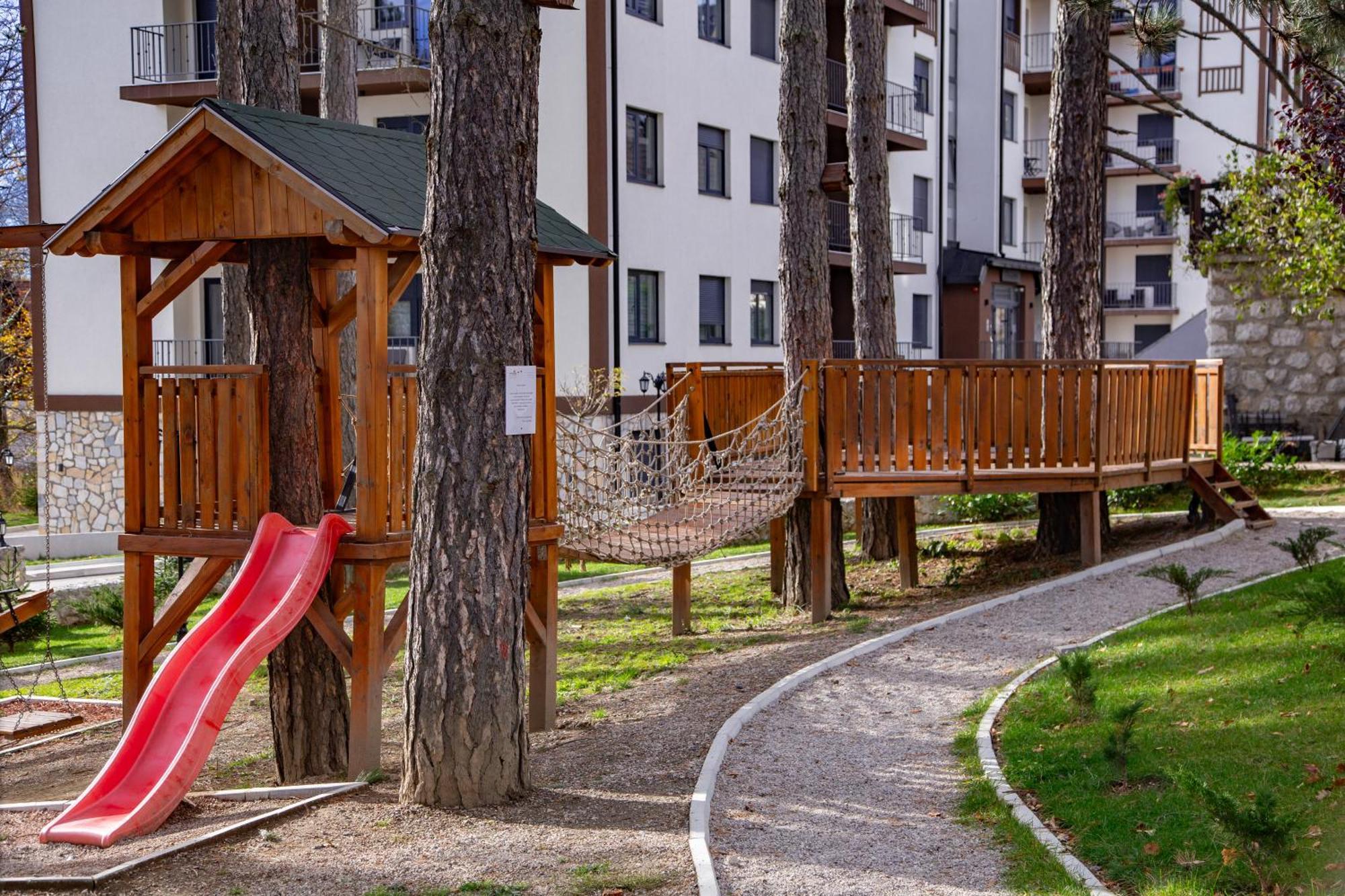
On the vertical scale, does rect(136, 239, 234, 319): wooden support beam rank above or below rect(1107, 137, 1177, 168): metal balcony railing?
below

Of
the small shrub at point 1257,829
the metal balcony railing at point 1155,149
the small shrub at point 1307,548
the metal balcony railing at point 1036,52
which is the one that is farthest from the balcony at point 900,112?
the small shrub at point 1257,829

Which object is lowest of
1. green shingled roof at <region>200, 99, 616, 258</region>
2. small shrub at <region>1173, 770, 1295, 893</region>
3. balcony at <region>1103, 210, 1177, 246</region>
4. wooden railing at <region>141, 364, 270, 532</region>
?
small shrub at <region>1173, 770, 1295, 893</region>

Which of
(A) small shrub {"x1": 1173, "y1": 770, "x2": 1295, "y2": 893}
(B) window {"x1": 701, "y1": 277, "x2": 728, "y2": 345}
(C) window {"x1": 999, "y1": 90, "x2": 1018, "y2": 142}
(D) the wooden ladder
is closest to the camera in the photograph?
(A) small shrub {"x1": 1173, "y1": 770, "x2": 1295, "y2": 893}

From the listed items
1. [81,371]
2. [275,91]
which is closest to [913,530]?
[275,91]

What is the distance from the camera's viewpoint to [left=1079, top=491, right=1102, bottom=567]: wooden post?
41.9 ft

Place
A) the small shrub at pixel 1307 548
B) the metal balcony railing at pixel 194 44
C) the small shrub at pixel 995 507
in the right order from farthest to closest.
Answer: the metal balcony railing at pixel 194 44 < the small shrub at pixel 995 507 < the small shrub at pixel 1307 548

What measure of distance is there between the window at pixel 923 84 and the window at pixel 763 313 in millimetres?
9918

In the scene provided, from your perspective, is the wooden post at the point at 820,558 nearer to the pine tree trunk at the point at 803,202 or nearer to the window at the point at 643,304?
the pine tree trunk at the point at 803,202

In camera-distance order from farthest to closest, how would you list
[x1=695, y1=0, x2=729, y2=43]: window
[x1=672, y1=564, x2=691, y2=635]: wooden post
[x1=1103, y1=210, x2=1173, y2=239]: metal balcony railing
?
1. [x1=1103, y1=210, x2=1173, y2=239]: metal balcony railing
2. [x1=695, y1=0, x2=729, y2=43]: window
3. [x1=672, y1=564, x2=691, y2=635]: wooden post

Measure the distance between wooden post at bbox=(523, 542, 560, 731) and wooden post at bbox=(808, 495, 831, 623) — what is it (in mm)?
3953

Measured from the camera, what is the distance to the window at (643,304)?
84.2 feet

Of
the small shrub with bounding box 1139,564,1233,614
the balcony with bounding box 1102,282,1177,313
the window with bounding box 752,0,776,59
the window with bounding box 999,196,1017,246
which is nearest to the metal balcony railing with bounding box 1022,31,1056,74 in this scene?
the window with bounding box 999,196,1017,246

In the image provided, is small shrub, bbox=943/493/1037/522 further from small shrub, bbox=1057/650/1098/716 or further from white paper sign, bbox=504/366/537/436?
white paper sign, bbox=504/366/537/436

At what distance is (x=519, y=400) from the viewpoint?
6918mm
